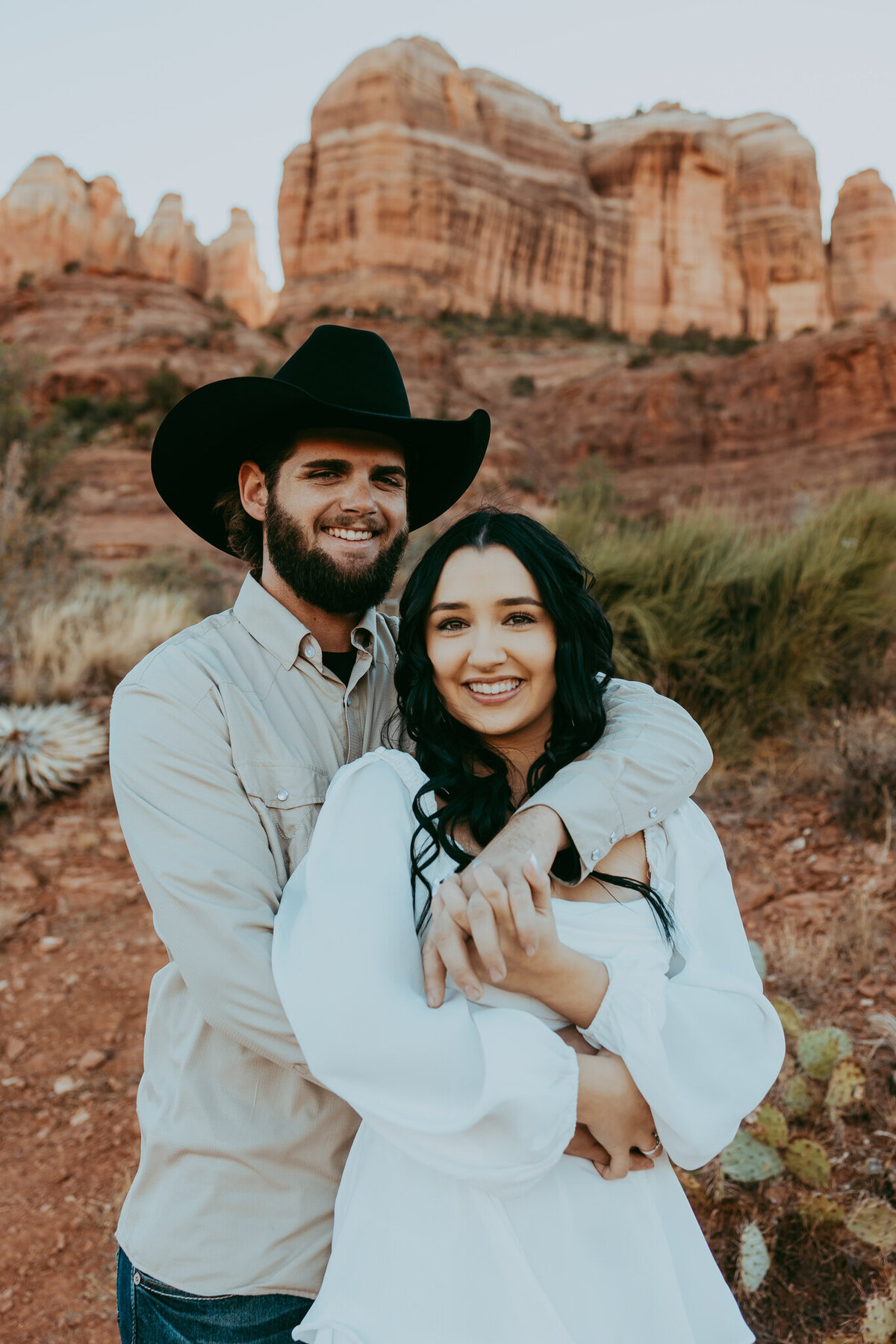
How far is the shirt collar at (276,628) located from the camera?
2045 millimetres

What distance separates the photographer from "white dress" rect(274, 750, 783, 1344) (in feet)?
4.35

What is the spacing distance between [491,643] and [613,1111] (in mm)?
903

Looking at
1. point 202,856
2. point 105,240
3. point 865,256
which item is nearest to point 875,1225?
point 202,856

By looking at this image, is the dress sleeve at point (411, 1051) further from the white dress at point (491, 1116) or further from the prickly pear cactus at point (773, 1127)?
the prickly pear cactus at point (773, 1127)

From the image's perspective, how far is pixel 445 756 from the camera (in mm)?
1846

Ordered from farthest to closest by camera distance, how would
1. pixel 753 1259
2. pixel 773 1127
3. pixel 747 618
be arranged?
pixel 747 618
pixel 773 1127
pixel 753 1259

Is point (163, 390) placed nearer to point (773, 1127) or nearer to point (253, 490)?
point (253, 490)

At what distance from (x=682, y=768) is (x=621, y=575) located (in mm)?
5590

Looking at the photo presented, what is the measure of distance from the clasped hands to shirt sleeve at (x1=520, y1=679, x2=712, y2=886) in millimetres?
160

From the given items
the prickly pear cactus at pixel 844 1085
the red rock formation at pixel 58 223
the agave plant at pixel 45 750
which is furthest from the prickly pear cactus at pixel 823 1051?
the red rock formation at pixel 58 223

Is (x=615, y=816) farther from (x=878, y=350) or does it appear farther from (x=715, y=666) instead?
(x=878, y=350)

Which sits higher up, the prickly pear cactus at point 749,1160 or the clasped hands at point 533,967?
the clasped hands at point 533,967

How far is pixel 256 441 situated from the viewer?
7.98 ft

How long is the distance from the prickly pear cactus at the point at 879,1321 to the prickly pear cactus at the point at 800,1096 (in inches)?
28.2
